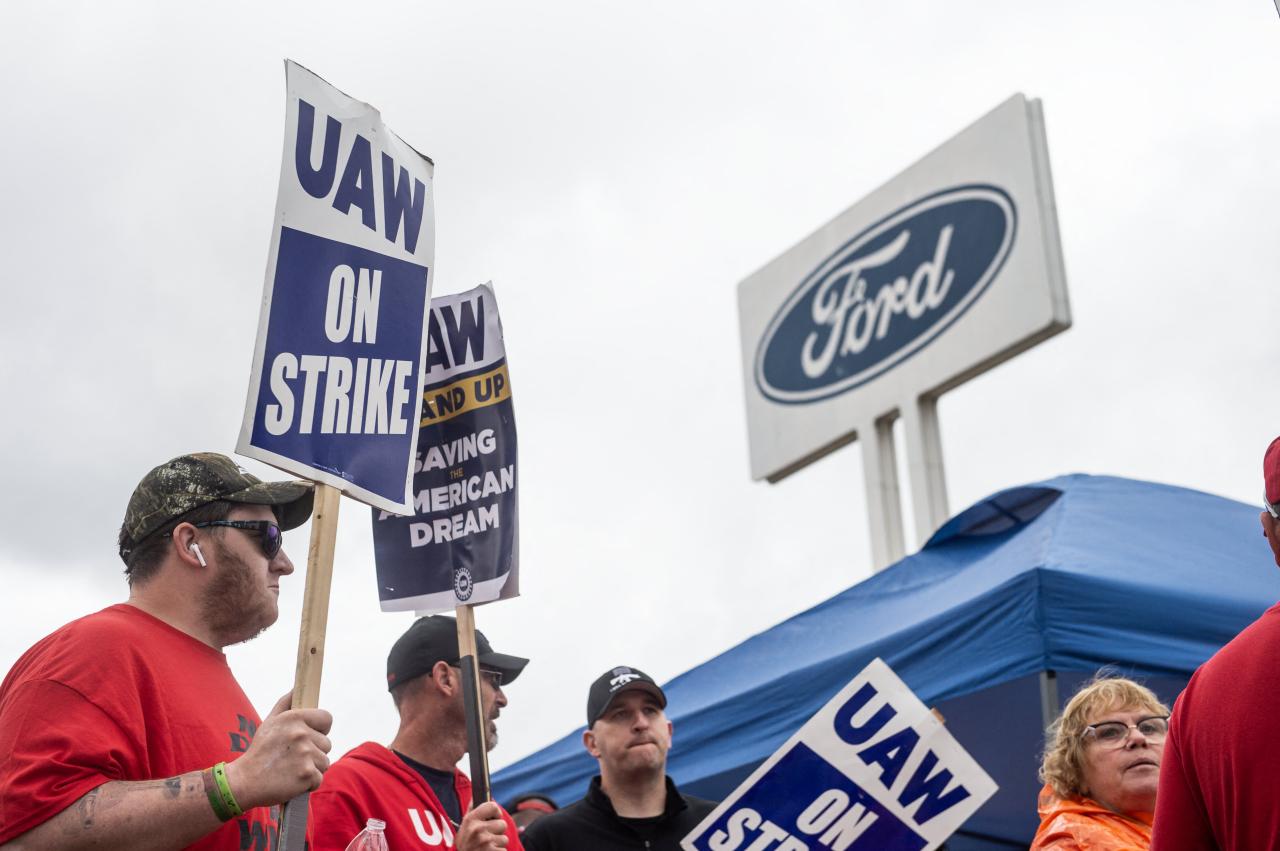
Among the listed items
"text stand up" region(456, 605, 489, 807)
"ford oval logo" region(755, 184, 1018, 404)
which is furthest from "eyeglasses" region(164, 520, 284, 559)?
"ford oval logo" region(755, 184, 1018, 404)

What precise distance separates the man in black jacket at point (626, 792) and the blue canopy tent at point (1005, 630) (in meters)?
1.13

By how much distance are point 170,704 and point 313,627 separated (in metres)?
0.27

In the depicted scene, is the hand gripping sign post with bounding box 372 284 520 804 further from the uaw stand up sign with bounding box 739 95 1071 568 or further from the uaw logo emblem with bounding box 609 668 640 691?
the uaw stand up sign with bounding box 739 95 1071 568

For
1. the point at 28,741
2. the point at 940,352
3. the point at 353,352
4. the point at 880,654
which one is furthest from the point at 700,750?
the point at 940,352

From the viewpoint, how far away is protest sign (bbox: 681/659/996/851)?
4117 millimetres

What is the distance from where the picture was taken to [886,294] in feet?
37.0

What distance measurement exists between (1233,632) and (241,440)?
12.6 ft

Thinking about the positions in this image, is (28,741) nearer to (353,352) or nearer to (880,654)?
(353,352)

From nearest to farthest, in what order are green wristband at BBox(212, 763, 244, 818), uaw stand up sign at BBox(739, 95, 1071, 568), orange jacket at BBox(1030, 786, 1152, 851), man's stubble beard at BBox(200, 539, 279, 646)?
green wristband at BBox(212, 763, 244, 818), man's stubble beard at BBox(200, 539, 279, 646), orange jacket at BBox(1030, 786, 1152, 851), uaw stand up sign at BBox(739, 95, 1071, 568)

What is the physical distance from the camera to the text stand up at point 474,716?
11.4ft

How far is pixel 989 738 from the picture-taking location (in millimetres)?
6219

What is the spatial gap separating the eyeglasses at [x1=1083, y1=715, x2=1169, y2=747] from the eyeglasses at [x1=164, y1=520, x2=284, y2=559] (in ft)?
6.94

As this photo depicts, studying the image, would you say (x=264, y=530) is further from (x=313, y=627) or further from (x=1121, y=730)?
(x=1121, y=730)

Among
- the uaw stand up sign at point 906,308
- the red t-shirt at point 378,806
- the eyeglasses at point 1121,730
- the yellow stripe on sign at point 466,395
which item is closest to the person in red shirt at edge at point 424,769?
the red t-shirt at point 378,806
